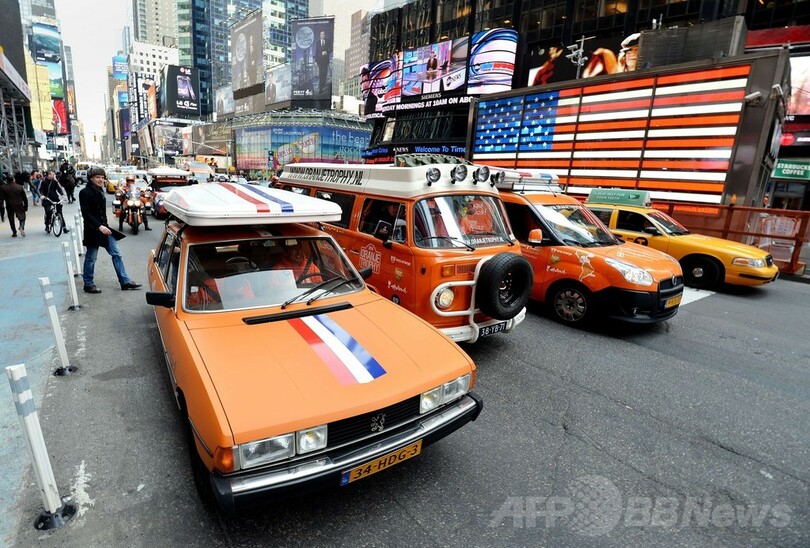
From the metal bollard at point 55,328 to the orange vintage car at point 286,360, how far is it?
3.47 ft

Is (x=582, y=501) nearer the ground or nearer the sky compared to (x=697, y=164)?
nearer the ground

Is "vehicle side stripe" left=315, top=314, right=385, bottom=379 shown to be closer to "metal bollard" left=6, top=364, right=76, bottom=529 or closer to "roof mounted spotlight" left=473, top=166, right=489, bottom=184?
"metal bollard" left=6, top=364, right=76, bottom=529

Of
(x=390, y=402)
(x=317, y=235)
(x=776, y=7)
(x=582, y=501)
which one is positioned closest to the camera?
(x=390, y=402)

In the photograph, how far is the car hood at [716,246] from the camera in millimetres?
8727

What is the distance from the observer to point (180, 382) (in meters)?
2.90

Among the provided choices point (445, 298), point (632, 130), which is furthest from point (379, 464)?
point (632, 130)

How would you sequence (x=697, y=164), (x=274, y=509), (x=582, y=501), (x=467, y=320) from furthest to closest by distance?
(x=697, y=164) → (x=467, y=320) → (x=582, y=501) → (x=274, y=509)

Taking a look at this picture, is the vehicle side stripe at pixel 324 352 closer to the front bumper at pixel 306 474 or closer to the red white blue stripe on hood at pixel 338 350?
the red white blue stripe on hood at pixel 338 350

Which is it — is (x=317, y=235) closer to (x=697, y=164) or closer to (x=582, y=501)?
(x=582, y=501)

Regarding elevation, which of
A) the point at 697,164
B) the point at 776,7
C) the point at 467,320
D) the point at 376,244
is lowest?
the point at 467,320

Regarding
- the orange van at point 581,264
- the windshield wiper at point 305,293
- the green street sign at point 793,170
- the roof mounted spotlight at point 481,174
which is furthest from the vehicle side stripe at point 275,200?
the green street sign at point 793,170

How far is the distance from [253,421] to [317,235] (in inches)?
89.7

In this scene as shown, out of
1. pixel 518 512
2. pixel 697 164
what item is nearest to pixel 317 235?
pixel 518 512

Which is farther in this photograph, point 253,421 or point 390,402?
point 390,402
